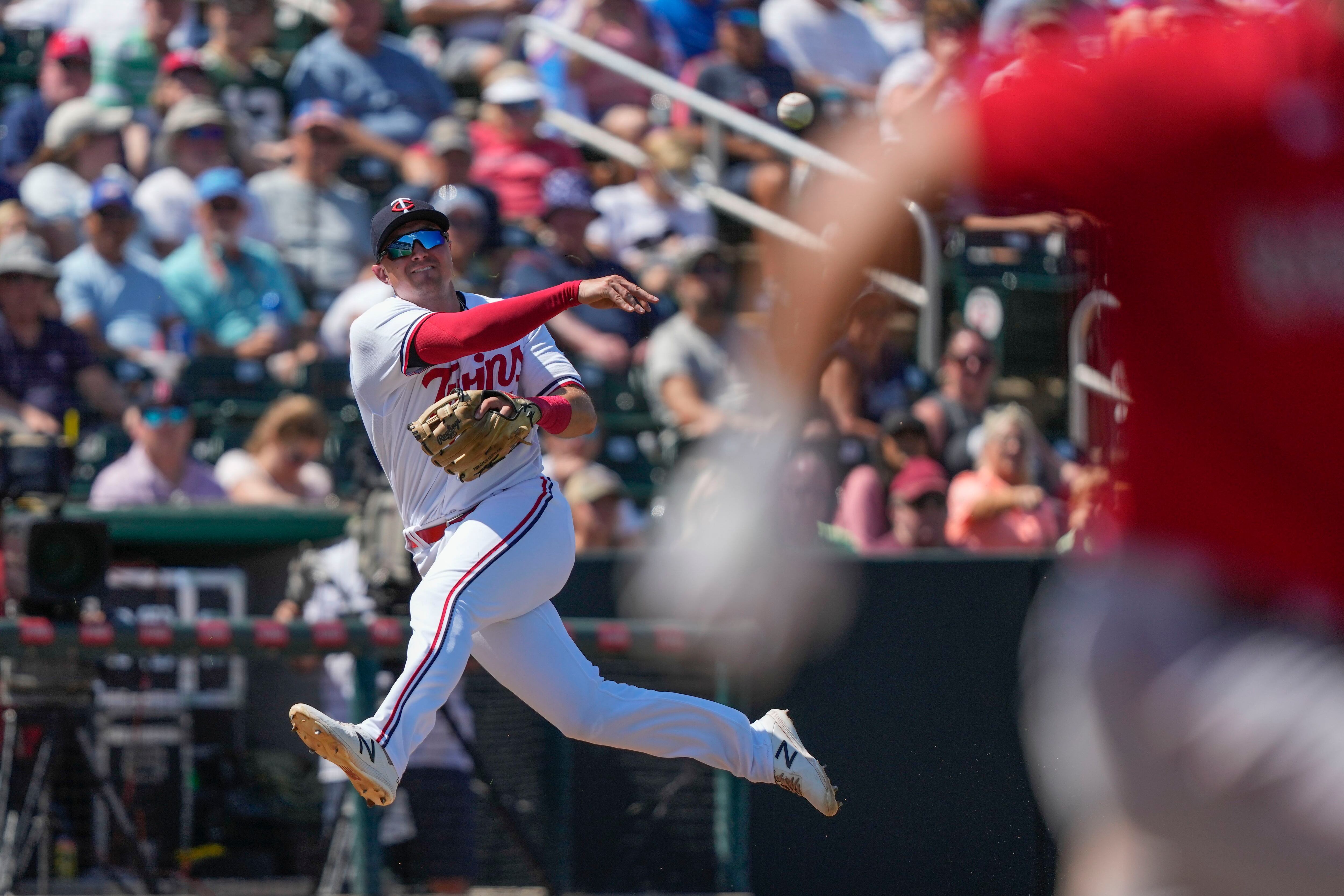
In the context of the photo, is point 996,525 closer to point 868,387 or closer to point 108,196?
point 868,387

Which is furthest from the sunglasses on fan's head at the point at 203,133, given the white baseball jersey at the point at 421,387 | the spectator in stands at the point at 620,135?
the white baseball jersey at the point at 421,387

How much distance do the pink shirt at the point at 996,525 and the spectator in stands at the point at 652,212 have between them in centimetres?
226

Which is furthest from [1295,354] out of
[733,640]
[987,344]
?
[987,344]

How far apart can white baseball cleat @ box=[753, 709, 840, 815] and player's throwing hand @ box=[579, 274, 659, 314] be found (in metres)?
1.37

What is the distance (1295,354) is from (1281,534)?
0.24 meters

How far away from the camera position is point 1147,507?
244 centimetres

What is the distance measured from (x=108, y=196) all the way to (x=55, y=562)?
98.2 inches

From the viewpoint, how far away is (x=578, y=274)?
8773 mm

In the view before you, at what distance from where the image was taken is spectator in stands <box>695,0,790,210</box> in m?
9.66

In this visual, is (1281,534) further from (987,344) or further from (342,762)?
(987,344)

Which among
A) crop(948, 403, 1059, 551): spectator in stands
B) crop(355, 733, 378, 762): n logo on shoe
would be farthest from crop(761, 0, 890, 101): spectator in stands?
crop(355, 733, 378, 762): n logo on shoe

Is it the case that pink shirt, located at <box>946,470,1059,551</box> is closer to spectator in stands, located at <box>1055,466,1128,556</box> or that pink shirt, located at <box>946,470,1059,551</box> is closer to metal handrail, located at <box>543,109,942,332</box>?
metal handrail, located at <box>543,109,942,332</box>

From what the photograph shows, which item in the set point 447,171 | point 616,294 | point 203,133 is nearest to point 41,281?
point 203,133

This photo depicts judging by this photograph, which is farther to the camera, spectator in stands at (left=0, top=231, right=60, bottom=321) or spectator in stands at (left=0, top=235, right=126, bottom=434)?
spectator in stands at (left=0, top=231, right=60, bottom=321)
